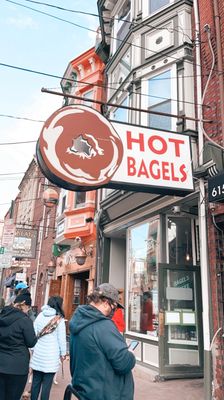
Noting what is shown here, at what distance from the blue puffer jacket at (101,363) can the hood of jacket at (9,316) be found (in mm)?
1733

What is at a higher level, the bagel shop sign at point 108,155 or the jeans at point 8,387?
the bagel shop sign at point 108,155

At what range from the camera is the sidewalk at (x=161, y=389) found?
6.29m

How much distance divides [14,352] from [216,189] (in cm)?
392

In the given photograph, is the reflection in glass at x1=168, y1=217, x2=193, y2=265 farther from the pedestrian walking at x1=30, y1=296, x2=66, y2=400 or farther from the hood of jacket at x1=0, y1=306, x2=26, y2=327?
the hood of jacket at x1=0, y1=306, x2=26, y2=327

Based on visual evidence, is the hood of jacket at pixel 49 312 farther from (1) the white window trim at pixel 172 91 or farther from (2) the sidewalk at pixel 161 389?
(1) the white window trim at pixel 172 91

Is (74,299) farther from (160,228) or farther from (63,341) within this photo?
(63,341)

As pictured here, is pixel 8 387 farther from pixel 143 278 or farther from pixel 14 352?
pixel 143 278

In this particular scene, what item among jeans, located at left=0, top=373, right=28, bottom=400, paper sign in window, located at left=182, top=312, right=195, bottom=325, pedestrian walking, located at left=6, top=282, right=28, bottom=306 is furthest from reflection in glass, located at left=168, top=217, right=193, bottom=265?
jeans, located at left=0, top=373, right=28, bottom=400

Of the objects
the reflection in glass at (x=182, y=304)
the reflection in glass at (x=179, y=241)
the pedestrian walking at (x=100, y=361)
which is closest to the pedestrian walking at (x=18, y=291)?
the pedestrian walking at (x=100, y=361)

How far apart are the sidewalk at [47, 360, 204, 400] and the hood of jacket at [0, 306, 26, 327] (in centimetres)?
253

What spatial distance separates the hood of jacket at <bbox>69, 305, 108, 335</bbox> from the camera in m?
2.70

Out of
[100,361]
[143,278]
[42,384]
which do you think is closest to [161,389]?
[42,384]

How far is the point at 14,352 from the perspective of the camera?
4.14m

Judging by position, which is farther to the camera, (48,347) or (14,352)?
(48,347)
